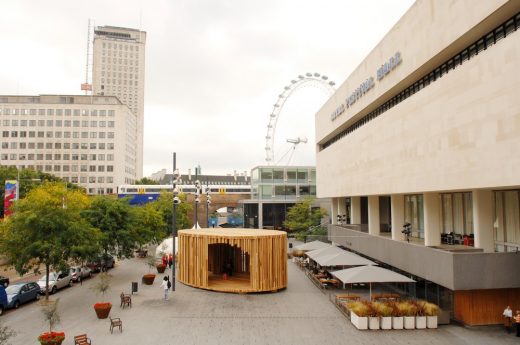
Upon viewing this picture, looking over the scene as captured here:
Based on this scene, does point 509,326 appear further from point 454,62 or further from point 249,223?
point 249,223

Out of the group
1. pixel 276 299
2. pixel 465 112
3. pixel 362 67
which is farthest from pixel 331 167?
pixel 465 112

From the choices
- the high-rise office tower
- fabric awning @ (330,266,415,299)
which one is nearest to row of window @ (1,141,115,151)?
the high-rise office tower

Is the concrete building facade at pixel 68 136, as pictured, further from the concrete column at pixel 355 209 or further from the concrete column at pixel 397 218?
the concrete column at pixel 397 218

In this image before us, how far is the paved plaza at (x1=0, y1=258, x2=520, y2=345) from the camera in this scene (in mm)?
16125

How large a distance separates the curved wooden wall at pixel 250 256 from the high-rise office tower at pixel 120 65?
13882 centimetres

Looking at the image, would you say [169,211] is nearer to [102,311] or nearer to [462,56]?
[102,311]

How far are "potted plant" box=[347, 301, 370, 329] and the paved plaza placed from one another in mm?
326

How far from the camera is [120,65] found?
163625mm

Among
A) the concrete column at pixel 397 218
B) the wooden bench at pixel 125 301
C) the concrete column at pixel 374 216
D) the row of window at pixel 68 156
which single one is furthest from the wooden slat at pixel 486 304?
the row of window at pixel 68 156

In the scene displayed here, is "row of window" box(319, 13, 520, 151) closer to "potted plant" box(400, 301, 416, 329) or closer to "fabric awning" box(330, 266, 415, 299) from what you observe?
"fabric awning" box(330, 266, 415, 299)

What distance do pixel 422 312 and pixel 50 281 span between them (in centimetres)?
2120

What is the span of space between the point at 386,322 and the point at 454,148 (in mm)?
7982

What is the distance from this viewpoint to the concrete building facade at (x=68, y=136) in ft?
313

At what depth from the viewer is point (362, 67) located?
107 feet
